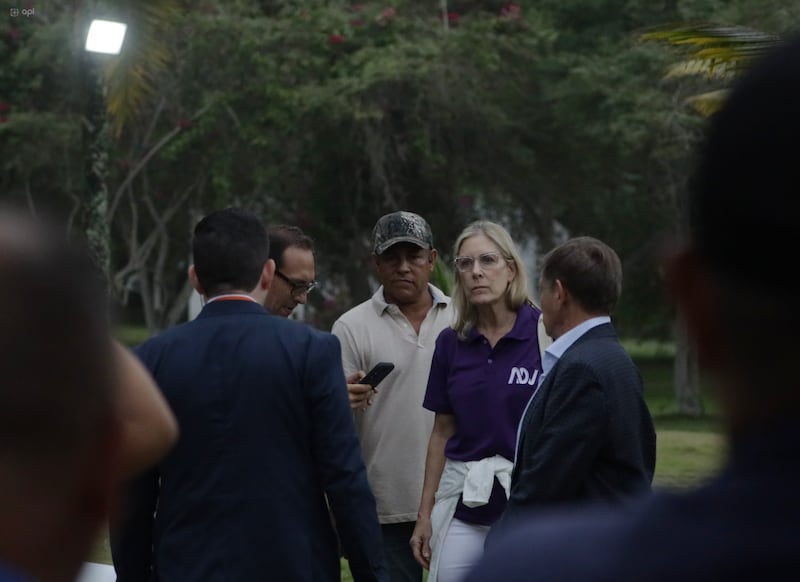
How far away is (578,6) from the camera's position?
23219mm

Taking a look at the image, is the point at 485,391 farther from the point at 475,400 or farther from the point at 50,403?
the point at 50,403

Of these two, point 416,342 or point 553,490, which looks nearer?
point 553,490

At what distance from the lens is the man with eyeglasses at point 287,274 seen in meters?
5.80

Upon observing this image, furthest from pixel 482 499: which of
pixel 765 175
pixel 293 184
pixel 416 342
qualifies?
pixel 293 184

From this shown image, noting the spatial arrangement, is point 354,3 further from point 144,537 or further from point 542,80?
point 144,537

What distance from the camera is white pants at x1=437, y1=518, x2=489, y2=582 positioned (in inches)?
212

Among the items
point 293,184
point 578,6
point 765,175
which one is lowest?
point 293,184

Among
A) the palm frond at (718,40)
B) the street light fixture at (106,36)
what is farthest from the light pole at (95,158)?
the palm frond at (718,40)

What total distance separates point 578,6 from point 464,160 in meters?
3.18

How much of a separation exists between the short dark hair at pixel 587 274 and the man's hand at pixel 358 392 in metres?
1.06

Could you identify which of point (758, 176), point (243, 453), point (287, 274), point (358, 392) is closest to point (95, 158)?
point (287, 274)

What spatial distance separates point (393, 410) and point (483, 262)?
695 mm

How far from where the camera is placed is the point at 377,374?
556 cm

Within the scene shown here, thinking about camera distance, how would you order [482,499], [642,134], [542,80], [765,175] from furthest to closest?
[542,80] < [642,134] < [482,499] < [765,175]
